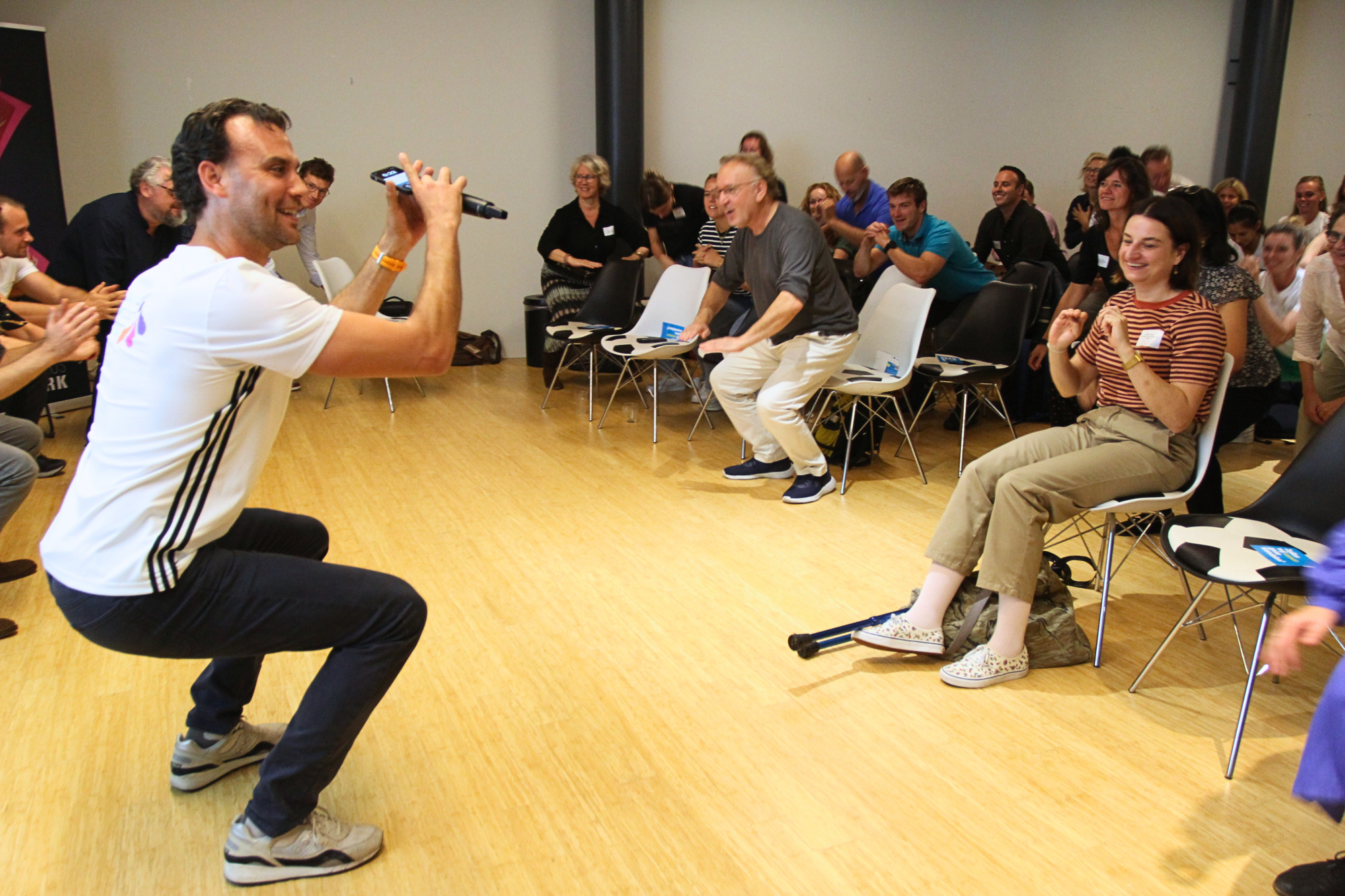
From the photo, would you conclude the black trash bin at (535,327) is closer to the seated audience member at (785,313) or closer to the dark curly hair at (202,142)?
the seated audience member at (785,313)

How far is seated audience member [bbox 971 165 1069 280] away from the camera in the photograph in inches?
246

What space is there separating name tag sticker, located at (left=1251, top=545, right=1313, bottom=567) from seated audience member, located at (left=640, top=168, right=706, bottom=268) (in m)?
4.88

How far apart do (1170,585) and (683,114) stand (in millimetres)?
5534

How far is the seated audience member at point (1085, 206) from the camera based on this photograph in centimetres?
609

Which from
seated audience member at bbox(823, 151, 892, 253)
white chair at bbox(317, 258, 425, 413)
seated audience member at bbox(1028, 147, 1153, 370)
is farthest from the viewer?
seated audience member at bbox(823, 151, 892, 253)

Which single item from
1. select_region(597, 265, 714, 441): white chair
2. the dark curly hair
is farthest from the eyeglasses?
the dark curly hair

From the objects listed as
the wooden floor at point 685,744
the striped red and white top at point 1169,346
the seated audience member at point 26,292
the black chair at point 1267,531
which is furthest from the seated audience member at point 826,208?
the seated audience member at point 26,292

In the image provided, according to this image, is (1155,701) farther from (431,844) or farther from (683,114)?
(683,114)

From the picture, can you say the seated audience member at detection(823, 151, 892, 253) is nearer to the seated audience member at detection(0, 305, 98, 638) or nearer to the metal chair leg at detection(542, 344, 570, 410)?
the metal chair leg at detection(542, 344, 570, 410)

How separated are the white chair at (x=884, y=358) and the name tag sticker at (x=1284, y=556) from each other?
211 cm

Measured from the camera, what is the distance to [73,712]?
8.37 ft

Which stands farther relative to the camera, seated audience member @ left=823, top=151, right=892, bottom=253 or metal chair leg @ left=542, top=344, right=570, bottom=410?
seated audience member @ left=823, top=151, right=892, bottom=253

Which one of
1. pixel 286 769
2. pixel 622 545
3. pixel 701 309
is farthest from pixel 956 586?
pixel 701 309

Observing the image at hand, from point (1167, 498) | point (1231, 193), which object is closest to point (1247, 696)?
point (1167, 498)
